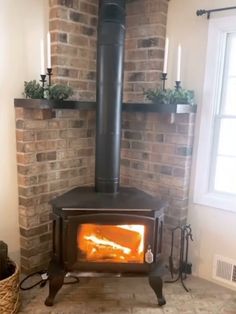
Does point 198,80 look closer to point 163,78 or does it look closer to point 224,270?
point 163,78

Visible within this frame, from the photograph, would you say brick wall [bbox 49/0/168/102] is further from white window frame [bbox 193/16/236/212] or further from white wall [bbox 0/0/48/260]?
white window frame [bbox 193/16/236/212]

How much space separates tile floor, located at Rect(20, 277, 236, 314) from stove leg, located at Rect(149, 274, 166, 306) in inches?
1.8

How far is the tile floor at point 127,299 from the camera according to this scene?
2.23m

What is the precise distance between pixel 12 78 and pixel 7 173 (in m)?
0.72

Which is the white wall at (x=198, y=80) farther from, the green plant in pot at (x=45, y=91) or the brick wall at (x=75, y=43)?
the green plant in pot at (x=45, y=91)

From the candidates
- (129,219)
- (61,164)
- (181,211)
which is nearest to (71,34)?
(61,164)

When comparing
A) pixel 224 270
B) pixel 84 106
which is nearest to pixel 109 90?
pixel 84 106

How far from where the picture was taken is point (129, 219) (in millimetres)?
2203

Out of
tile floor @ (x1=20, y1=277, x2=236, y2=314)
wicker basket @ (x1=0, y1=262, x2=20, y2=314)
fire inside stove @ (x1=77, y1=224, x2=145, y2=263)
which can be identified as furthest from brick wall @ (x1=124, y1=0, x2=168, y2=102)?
wicker basket @ (x1=0, y1=262, x2=20, y2=314)

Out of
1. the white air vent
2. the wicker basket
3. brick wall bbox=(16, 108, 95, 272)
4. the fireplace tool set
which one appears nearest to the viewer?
the wicker basket

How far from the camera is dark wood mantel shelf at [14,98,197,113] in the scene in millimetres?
2252

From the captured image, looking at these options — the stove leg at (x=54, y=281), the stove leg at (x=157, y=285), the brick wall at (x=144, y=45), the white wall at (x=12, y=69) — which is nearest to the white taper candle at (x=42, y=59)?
the white wall at (x=12, y=69)

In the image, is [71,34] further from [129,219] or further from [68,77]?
[129,219]

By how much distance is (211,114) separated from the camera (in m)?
2.53
